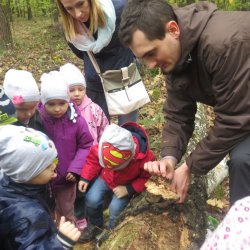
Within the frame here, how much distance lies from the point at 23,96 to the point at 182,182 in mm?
1495

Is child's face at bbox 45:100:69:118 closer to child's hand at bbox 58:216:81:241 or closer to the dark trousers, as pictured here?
child's hand at bbox 58:216:81:241

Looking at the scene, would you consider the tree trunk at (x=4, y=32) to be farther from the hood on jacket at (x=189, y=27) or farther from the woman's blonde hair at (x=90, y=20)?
the hood on jacket at (x=189, y=27)

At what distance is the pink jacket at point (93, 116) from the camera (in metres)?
3.95

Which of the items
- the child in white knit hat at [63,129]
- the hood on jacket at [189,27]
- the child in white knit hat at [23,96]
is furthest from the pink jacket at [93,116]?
the hood on jacket at [189,27]

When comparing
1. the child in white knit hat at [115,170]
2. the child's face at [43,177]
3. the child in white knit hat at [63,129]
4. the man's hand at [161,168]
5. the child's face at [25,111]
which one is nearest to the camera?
the child's face at [43,177]

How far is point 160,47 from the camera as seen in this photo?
249cm

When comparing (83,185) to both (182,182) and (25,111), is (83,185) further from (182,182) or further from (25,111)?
(182,182)

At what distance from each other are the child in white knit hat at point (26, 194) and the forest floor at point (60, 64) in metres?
1.42

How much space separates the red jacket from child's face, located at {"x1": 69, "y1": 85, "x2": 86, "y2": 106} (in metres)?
0.66

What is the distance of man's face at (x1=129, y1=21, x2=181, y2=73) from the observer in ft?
8.11

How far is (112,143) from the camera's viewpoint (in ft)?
10.3

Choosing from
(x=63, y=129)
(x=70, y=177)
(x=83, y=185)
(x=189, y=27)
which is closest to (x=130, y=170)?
(x=83, y=185)

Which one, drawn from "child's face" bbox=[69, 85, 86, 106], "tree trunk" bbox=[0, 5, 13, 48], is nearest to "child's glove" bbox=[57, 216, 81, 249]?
"child's face" bbox=[69, 85, 86, 106]

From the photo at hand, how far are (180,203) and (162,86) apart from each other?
4.44 metres
